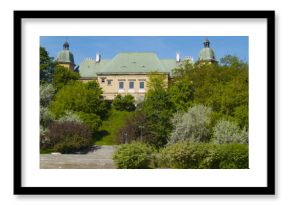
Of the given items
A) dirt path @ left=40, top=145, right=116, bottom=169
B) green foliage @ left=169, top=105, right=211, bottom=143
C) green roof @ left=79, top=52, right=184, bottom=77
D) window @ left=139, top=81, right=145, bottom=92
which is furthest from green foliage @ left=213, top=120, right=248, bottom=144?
window @ left=139, top=81, right=145, bottom=92

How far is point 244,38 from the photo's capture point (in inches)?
295

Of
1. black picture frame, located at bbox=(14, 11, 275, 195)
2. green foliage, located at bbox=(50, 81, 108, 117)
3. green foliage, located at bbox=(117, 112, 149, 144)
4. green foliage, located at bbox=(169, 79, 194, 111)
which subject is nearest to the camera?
black picture frame, located at bbox=(14, 11, 275, 195)

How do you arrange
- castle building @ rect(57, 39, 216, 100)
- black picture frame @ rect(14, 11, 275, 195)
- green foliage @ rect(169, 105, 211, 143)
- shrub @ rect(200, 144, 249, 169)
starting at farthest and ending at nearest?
green foliage @ rect(169, 105, 211, 143), castle building @ rect(57, 39, 216, 100), shrub @ rect(200, 144, 249, 169), black picture frame @ rect(14, 11, 275, 195)

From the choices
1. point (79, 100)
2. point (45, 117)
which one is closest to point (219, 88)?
Result: point (79, 100)

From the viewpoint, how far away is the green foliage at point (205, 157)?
7.46m

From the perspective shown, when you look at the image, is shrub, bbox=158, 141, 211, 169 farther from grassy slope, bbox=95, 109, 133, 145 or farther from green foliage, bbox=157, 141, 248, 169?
grassy slope, bbox=95, 109, 133, 145

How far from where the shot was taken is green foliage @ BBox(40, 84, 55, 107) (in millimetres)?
7695

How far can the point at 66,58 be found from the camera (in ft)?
27.4

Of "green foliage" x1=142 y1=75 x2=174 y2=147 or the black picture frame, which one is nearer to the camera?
the black picture frame

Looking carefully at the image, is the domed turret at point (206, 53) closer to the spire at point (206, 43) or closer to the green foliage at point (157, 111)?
the spire at point (206, 43)

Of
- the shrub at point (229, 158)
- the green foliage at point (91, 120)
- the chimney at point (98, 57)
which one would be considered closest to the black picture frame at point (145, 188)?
the shrub at point (229, 158)

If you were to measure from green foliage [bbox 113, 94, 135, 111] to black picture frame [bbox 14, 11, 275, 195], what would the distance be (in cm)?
272
